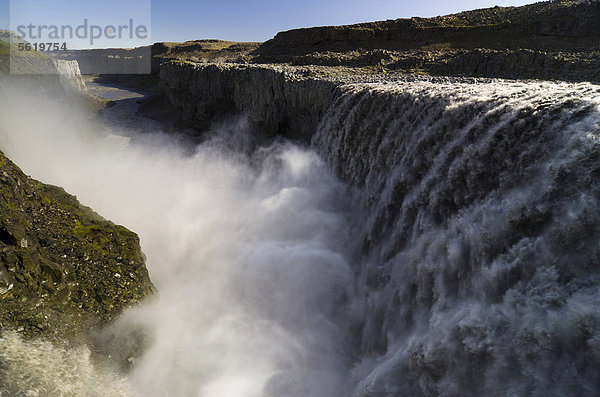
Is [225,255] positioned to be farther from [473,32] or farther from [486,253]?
[473,32]

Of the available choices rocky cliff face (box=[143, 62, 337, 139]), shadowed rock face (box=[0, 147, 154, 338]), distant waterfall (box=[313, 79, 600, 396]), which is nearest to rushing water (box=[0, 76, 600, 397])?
distant waterfall (box=[313, 79, 600, 396])

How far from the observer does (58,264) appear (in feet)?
25.4

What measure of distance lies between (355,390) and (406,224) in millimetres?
4284

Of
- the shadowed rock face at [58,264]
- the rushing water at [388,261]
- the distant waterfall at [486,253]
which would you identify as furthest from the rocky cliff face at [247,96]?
the shadowed rock face at [58,264]

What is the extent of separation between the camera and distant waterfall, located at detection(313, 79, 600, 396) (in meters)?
4.41

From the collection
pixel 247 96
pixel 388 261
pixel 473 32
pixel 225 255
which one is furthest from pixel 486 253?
pixel 473 32

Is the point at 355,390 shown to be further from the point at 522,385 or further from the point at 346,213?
the point at 346,213

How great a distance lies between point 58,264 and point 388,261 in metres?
8.47

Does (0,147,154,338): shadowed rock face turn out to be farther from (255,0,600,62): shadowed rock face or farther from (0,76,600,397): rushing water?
(255,0,600,62): shadowed rock face

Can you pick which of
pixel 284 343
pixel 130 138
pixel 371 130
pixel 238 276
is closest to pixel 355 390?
pixel 284 343

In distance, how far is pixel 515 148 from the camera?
6301mm

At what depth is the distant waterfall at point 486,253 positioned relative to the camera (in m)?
4.41

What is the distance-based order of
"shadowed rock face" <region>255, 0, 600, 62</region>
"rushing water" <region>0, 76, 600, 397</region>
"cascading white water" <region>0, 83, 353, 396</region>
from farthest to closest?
"shadowed rock face" <region>255, 0, 600, 62</region>, "cascading white water" <region>0, 83, 353, 396</region>, "rushing water" <region>0, 76, 600, 397</region>

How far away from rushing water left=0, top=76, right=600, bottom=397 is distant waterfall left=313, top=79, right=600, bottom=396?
0.03 m
